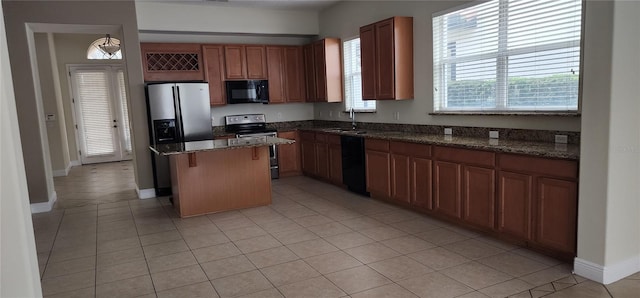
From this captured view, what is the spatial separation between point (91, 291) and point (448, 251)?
2.85 m

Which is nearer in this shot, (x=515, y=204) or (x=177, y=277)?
(x=177, y=277)

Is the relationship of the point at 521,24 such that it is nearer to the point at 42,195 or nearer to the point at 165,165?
the point at 165,165

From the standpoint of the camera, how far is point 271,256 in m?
3.51

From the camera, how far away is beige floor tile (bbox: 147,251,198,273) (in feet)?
11.0

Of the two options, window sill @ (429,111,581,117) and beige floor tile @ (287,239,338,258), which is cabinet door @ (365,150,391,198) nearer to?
window sill @ (429,111,581,117)

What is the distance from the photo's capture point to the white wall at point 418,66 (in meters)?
3.79

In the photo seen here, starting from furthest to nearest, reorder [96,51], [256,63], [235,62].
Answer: [96,51], [256,63], [235,62]

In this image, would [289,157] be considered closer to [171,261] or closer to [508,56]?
[171,261]

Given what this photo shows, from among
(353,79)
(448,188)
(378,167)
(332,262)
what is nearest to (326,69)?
(353,79)

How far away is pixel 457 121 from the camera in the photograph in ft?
15.0

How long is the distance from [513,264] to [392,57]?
2866 millimetres

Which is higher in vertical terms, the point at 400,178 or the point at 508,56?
the point at 508,56

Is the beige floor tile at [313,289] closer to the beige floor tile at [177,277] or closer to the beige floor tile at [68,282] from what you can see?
the beige floor tile at [177,277]

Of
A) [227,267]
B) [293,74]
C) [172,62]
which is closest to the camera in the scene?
[227,267]
